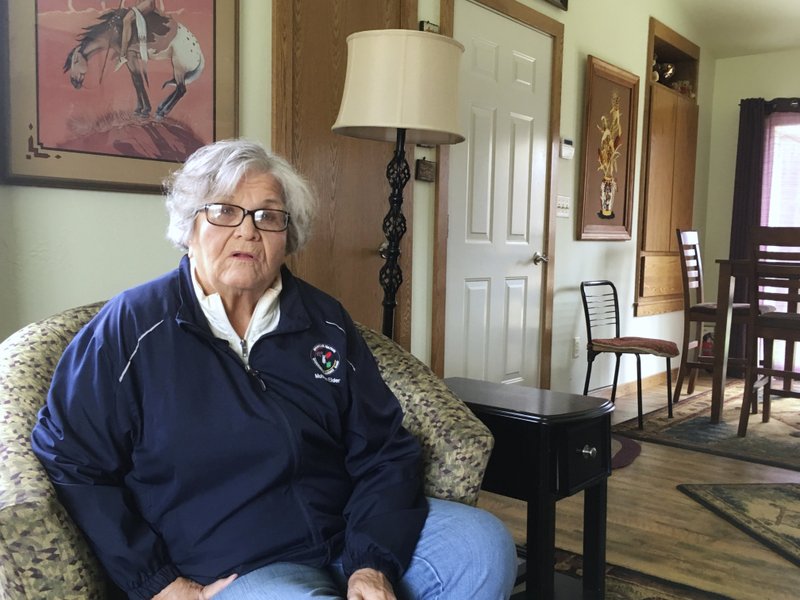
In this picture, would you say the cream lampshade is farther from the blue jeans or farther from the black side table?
the blue jeans

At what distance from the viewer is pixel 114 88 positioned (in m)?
1.96

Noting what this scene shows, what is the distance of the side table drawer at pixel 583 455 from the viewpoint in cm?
180

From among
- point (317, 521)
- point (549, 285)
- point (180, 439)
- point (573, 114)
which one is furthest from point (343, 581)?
point (573, 114)

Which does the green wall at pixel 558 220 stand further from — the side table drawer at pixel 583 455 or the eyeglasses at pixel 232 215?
the side table drawer at pixel 583 455

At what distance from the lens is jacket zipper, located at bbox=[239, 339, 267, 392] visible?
4.31ft

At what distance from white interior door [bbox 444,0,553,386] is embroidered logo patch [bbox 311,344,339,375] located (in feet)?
6.20

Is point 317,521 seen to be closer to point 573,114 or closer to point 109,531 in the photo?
point 109,531

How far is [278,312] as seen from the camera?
1417mm

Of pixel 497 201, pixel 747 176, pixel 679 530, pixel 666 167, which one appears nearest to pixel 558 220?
pixel 497 201

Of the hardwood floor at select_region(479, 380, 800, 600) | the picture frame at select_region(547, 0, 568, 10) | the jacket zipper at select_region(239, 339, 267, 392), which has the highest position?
the picture frame at select_region(547, 0, 568, 10)

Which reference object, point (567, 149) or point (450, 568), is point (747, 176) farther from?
point (450, 568)

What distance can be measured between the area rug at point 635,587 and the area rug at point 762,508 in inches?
18.1

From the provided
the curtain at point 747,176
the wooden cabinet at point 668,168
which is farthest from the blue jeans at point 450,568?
the curtain at point 747,176

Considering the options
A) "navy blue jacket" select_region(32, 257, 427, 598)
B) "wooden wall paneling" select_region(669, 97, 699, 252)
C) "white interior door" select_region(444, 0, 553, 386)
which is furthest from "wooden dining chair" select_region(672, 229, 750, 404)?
"navy blue jacket" select_region(32, 257, 427, 598)
